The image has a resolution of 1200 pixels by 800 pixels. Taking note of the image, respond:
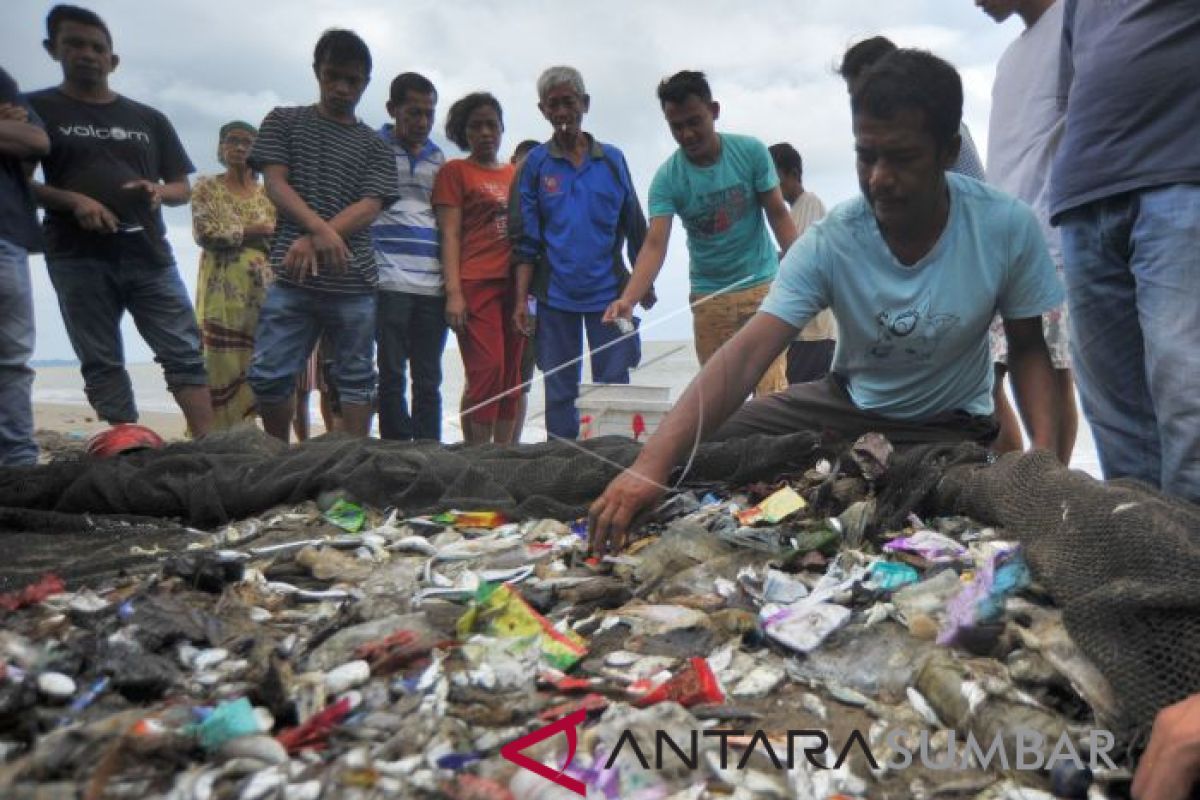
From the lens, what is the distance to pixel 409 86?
471cm

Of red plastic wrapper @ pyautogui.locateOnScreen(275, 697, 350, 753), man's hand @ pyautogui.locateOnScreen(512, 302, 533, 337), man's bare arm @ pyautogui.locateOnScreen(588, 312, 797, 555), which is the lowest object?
red plastic wrapper @ pyautogui.locateOnScreen(275, 697, 350, 753)

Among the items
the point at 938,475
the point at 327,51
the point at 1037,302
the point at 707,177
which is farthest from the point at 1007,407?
the point at 327,51

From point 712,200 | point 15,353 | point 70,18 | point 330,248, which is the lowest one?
point 15,353

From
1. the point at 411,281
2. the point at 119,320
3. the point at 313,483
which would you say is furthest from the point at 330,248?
the point at 313,483

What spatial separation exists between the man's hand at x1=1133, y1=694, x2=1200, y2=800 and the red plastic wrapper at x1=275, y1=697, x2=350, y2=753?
3.99 ft

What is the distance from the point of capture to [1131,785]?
49.3 inches

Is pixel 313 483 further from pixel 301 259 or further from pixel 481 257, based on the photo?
pixel 481 257

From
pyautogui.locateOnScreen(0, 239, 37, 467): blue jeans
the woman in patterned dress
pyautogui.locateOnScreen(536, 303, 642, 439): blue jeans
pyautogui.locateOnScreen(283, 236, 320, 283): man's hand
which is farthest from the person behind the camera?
the woman in patterned dress

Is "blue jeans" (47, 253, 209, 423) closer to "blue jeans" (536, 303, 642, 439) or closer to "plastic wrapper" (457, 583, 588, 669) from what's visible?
"blue jeans" (536, 303, 642, 439)

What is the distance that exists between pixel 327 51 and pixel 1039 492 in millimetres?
3630

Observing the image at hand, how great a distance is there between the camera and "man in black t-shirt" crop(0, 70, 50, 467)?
136 inches

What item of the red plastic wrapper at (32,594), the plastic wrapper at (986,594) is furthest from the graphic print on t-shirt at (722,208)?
the red plastic wrapper at (32,594)

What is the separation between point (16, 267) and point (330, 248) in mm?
1236

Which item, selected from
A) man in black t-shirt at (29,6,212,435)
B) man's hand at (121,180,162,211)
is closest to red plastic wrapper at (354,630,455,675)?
man in black t-shirt at (29,6,212,435)
